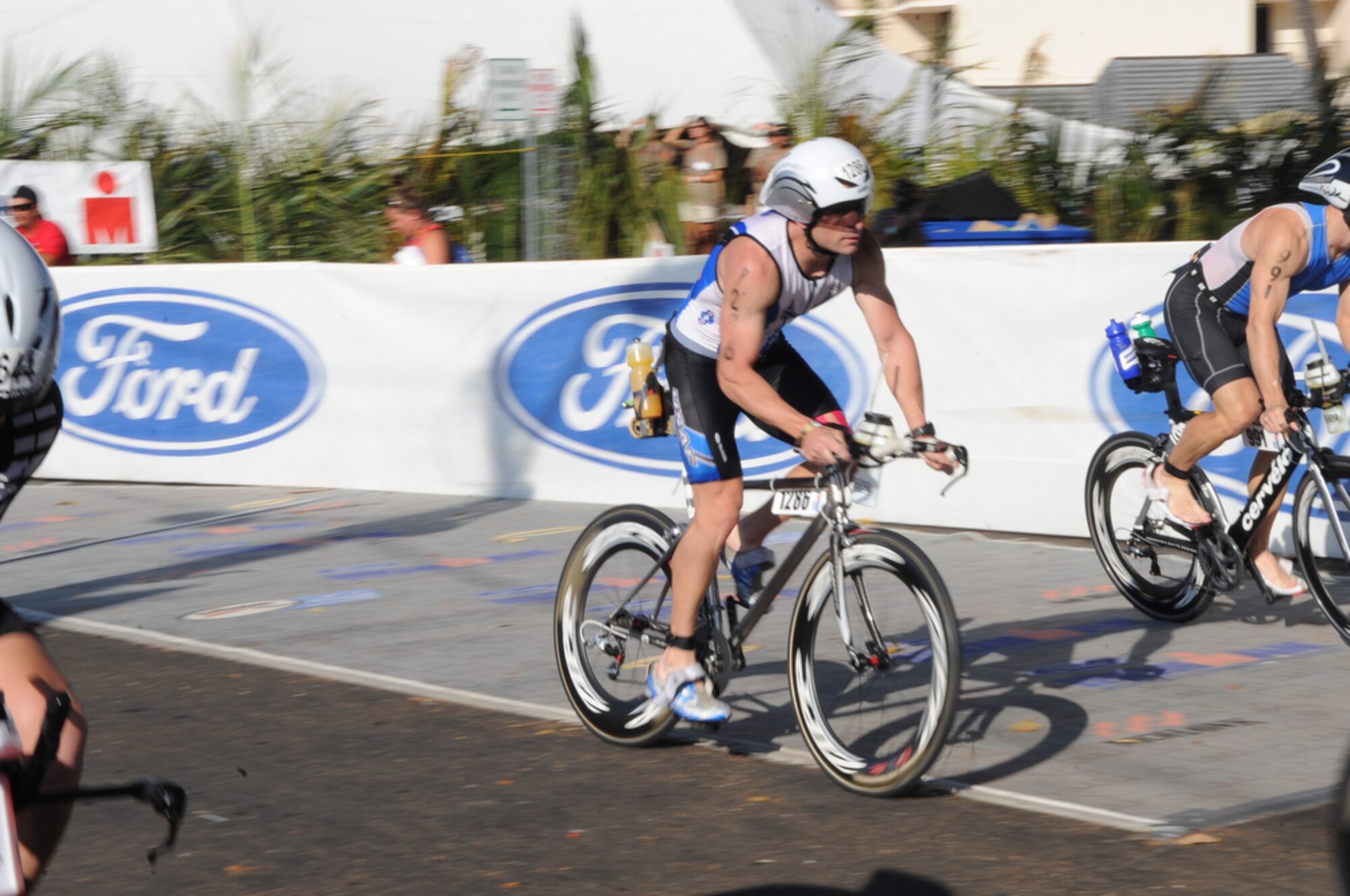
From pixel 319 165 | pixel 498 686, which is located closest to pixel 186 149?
pixel 319 165

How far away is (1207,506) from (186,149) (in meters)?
12.5

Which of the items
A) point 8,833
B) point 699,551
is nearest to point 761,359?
point 699,551

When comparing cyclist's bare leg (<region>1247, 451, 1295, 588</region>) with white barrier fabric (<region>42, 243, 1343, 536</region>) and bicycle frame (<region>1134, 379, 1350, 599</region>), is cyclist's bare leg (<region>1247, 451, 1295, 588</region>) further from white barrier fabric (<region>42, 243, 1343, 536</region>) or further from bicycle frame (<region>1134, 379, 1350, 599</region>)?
white barrier fabric (<region>42, 243, 1343, 536</region>)

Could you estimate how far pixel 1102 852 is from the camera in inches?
181

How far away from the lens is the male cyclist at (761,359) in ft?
17.4

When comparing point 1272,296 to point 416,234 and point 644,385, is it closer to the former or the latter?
point 644,385

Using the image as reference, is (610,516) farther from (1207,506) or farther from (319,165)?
(319,165)

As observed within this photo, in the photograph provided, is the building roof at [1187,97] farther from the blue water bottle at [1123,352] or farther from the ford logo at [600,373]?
the blue water bottle at [1123,352]

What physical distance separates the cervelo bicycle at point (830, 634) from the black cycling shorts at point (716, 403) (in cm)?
18

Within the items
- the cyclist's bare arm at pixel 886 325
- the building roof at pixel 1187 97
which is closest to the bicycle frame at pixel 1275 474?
the cyclist's bare arm at pixel 886 325

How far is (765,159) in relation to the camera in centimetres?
1259

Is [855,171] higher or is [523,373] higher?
[855,171]

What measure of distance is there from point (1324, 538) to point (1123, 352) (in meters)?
1.37

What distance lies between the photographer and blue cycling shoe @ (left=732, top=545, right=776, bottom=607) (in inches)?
228
